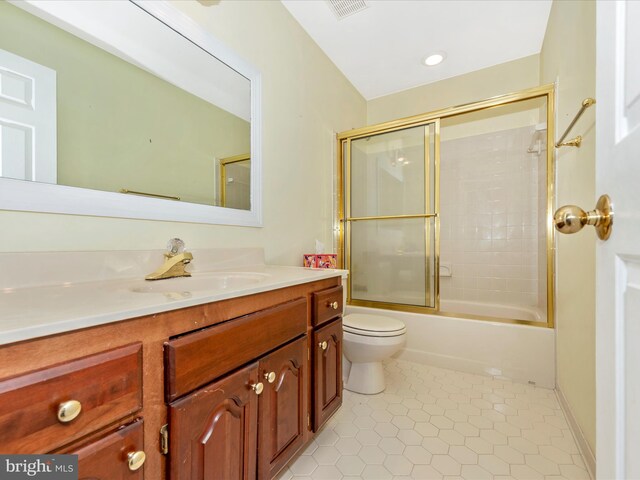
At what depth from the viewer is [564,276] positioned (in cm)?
157

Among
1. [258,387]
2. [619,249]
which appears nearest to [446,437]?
[258,387]

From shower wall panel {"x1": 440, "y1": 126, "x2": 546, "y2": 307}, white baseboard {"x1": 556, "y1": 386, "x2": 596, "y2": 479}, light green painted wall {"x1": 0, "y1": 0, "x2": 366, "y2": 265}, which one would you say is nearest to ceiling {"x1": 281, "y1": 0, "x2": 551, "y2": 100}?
light green painted wall {"x1": 0, "y1": 0, "x2": 366, "y2": 265}

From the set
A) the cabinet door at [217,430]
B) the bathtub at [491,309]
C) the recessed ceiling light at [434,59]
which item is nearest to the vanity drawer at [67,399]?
the cabinet door at [217,430]

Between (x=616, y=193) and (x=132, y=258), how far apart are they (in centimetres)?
127

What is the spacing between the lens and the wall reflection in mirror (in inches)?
31.3

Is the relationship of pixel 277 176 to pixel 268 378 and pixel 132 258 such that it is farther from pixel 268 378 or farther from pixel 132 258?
pixel 268 378

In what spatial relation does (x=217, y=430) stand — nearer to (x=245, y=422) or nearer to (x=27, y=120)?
(x=245, y=422)

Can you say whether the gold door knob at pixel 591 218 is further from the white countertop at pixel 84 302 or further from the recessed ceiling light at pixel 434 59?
the recessed ceiling light at pixel 434 59

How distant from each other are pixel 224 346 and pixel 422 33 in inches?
94.6

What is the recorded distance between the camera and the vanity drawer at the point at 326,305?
1.15 metres

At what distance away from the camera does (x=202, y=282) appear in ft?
3.62

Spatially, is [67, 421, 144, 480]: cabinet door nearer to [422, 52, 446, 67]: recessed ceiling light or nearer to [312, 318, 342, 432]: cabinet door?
[312, 318, 342, 432]: cabinet door

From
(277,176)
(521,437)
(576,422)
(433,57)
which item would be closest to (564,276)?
(576,422)

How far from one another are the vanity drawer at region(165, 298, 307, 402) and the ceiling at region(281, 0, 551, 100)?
1.94m
